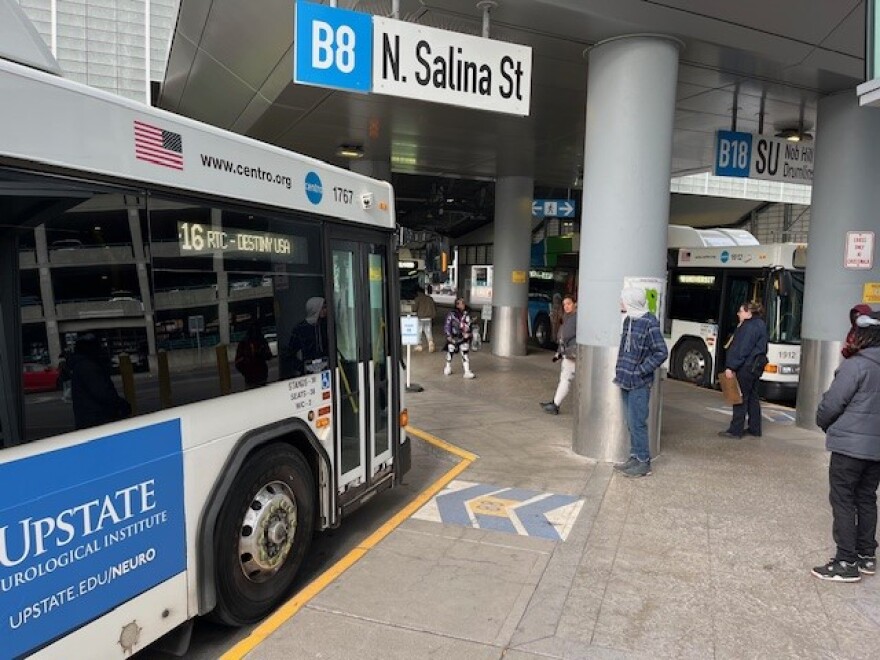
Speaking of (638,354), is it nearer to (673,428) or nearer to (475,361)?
(673,428)

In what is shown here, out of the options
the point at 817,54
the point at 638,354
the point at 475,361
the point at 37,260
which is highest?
the point at 817,54

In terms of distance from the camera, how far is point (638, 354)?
6.56 meters

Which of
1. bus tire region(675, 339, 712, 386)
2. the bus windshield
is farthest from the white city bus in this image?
bus tire region(675, 339, 712, 386)

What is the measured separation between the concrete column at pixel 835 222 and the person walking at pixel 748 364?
1.01 metres

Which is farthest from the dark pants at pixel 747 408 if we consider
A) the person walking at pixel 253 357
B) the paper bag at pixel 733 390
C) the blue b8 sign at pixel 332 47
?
the person walking at pixel 253 357

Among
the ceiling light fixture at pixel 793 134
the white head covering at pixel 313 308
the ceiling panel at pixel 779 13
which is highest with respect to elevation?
the ceiling panel at pixel 779 13

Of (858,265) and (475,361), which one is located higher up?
(858,265)

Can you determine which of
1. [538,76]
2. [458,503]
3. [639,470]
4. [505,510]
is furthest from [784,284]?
[458,503]

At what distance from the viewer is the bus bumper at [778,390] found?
10.9 meters

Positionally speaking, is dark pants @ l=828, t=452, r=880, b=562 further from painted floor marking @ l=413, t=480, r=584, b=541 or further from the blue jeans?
the blue jeans

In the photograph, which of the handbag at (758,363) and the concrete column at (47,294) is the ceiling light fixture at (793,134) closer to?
the handbag at (758,363)

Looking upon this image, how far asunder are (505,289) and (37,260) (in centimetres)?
1420

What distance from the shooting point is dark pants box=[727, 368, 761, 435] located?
8.39 metres

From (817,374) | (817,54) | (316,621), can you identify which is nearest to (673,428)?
(817,374)
